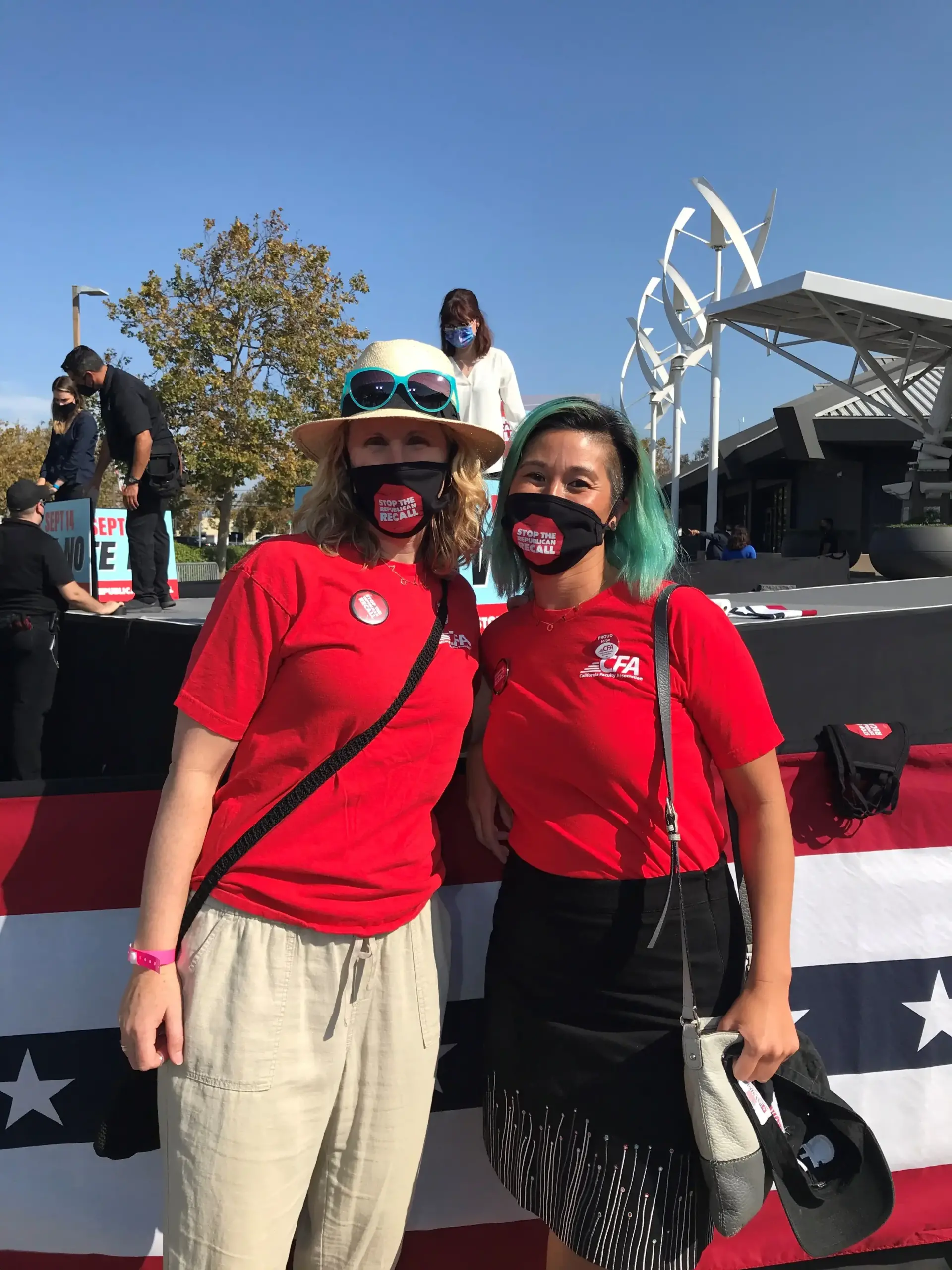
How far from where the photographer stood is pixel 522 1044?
5.77 feet

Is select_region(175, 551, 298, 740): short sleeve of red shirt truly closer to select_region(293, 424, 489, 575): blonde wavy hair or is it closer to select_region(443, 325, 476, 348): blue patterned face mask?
select_region(293, 424, 489, 575): blonde wavy hair

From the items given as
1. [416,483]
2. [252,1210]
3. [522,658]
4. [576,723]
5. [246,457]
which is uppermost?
[246,457]

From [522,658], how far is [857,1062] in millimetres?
1629

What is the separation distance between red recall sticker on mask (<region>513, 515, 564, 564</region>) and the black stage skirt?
2.29ft

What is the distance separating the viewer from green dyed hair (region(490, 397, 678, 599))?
1846 mm

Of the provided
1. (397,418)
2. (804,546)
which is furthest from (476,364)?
(804,546)

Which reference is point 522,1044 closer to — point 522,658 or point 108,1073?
point 522,658

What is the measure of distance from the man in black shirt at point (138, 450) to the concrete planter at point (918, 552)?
9438 mm

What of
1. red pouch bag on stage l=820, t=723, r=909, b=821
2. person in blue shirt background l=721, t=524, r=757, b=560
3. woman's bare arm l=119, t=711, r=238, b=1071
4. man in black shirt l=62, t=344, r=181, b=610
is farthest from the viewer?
person in blue shirt background l=721, t=524, r=757, b=560

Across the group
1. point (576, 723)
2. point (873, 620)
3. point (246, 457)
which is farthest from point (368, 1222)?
point (246, 457)

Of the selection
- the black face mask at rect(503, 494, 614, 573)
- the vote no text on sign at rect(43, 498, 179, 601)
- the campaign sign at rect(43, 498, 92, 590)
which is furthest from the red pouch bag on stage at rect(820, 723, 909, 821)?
the campaign sign at rect(43, 498, 92, 590)

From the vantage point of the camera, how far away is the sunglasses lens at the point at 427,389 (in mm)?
1908

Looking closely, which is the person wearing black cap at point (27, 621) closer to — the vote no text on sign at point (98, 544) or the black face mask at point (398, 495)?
the vote no text on sign at point (98, 544)

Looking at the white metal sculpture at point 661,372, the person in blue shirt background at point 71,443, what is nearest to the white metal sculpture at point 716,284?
the white metal sculpture at point 661,372
